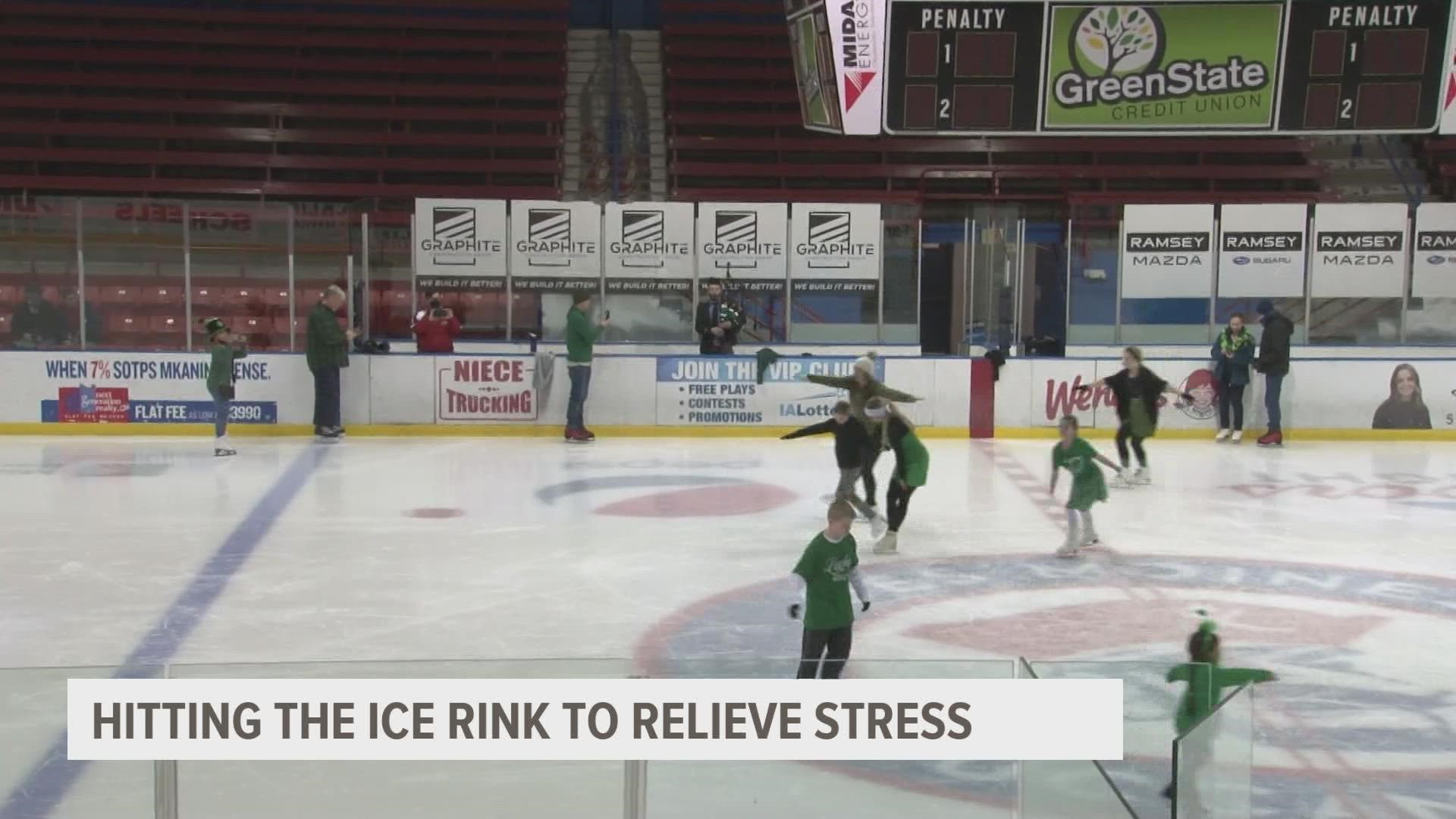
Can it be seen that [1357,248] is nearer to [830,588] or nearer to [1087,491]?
[1087,491]

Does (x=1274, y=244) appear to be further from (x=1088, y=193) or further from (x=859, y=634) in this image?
(x=859, y=634)

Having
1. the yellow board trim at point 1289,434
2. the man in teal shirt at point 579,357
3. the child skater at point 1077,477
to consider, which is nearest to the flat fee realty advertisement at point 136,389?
the man in teal shirt at point 579,357

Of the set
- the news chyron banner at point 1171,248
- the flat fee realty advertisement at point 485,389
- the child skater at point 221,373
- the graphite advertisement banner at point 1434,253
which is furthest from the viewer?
the news chyron banner at point 1171,248

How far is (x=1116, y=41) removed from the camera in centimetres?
1378

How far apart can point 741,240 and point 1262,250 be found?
662cm

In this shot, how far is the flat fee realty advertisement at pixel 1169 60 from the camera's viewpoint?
→ 13.8 meters

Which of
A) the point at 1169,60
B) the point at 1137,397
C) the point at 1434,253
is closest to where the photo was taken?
the point at 1137,397

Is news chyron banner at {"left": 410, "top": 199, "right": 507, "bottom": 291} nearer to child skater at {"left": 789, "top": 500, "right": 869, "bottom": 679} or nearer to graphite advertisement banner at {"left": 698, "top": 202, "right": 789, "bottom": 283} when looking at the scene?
graphite advertisement banner at {"left": 698, "top": 202, "right": 789, "bottom": 283}

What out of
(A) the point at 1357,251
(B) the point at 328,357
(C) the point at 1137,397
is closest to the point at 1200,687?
(C) the point at 1137,397

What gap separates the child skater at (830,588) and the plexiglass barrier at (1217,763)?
219cm

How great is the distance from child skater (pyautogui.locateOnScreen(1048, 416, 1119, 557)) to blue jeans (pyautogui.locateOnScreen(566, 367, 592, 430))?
23.9 ft

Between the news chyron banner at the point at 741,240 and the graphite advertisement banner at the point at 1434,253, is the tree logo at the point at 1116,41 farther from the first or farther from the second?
the graphite advertisement banner at the point at 1434,253

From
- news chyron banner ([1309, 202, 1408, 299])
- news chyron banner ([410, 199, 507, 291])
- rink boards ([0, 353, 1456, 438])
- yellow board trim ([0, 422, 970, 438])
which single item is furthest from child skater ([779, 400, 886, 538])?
news chyron banner ([1309, 202, 1408, 299])

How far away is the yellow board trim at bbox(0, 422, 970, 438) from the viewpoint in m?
16.7
